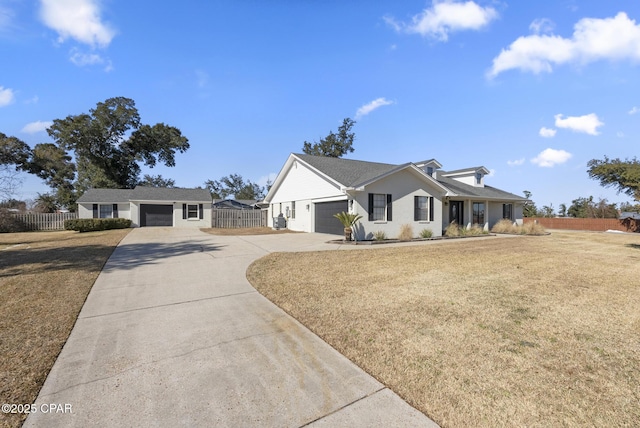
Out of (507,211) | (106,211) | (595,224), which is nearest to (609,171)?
(507,211)

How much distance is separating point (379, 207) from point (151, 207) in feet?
70.1

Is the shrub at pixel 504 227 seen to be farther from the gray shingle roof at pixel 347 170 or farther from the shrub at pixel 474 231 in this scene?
the gray shingle roof at pixel 347 170

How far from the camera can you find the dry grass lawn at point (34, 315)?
8.83ft

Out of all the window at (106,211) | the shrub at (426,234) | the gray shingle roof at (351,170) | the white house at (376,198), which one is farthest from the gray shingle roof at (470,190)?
the window at (106,211)

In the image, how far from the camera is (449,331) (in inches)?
148

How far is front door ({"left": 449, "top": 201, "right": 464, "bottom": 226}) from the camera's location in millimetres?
20078

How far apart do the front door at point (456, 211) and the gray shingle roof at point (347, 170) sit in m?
5.22

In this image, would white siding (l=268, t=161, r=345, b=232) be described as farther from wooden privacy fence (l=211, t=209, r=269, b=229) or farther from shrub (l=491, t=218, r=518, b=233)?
shrub (l=491, t=218, r=518, b=233)

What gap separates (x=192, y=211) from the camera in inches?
1065

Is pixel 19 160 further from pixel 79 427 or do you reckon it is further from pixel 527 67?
pixel 527 67

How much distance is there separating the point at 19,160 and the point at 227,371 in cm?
4505

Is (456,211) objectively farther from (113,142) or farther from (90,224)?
(113,142)

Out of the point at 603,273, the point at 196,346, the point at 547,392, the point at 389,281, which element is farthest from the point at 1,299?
the point at 603,273

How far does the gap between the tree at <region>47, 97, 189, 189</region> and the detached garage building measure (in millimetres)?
10931
